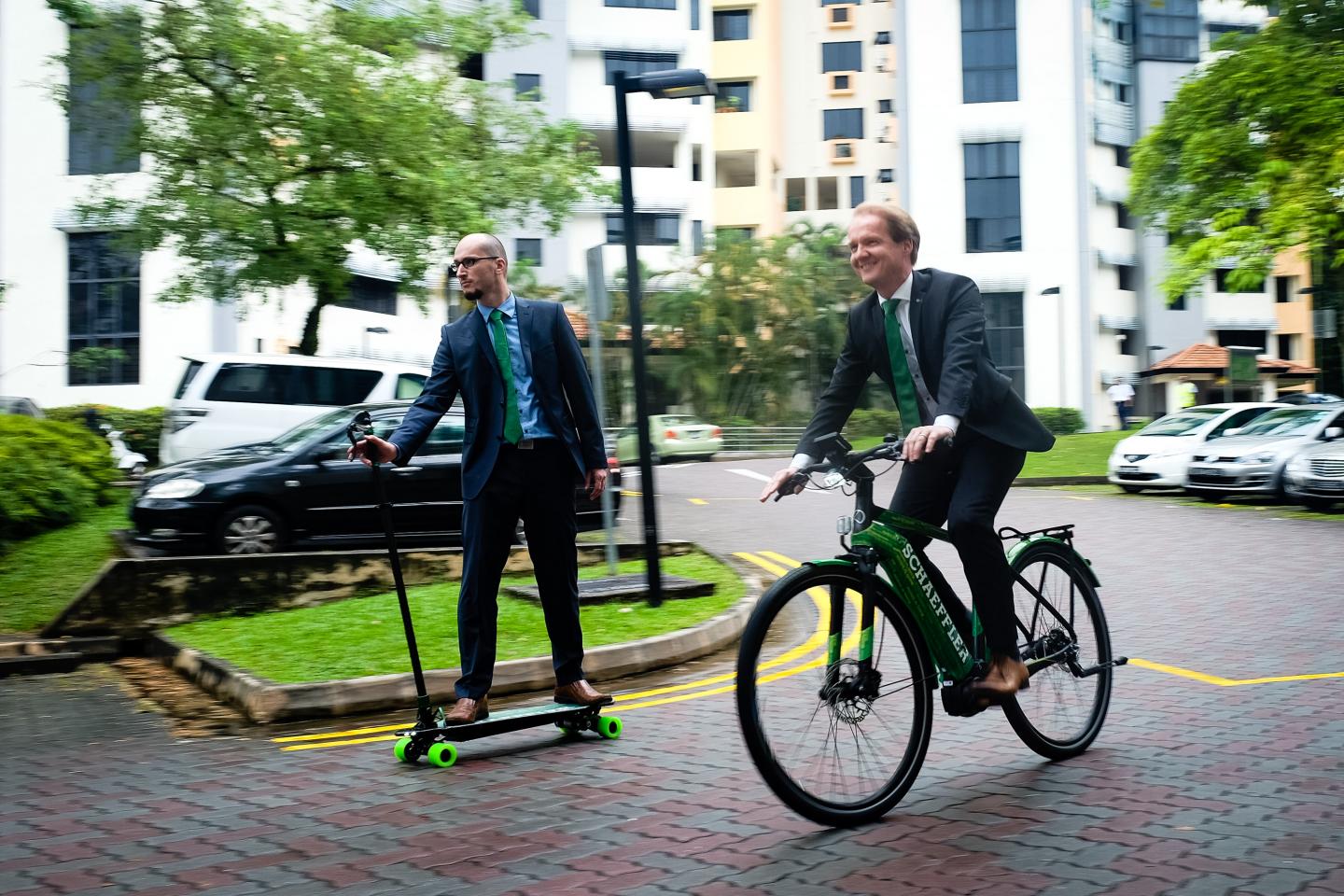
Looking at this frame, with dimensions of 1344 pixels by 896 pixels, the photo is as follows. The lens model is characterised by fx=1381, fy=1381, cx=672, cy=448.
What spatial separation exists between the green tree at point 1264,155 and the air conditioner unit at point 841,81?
29.2 metres

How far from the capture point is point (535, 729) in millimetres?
6254

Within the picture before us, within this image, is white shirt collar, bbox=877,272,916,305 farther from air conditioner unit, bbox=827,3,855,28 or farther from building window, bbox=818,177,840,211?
air conditioner unit, bbox=827,3,855,28

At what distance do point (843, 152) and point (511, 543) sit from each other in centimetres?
5373

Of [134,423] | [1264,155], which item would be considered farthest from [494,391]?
[134,423]

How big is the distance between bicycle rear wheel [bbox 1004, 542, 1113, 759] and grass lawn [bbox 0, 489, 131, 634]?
7.07m

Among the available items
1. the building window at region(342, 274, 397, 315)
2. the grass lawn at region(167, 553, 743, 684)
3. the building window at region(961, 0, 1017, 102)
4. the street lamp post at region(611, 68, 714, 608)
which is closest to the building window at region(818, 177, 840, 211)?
the building window at region(961, 0, 1017, 102)

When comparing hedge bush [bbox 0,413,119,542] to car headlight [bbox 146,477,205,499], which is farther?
car headlight [bbox 146,477,205,499]

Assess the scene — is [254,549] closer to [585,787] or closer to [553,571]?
[553,571]

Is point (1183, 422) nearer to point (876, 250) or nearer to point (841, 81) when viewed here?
point (876, 250)

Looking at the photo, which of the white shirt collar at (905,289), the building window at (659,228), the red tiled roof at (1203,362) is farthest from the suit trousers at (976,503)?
the red tiled roof at (1203,362)

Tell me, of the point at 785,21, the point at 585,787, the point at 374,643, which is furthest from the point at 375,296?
the point at 585,787

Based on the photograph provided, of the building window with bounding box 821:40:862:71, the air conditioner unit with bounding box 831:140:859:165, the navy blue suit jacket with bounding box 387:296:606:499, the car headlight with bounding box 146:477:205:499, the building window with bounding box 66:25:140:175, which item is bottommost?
the car headlight with bounding box 146:477:205:499

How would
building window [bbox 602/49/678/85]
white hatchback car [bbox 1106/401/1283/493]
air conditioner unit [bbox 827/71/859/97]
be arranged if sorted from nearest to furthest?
white hatchback car [bbox 1106/401/1283/493]
building window [bbox 602/49/678/85]
air conditioner unit [bbox 827/71/859/97]

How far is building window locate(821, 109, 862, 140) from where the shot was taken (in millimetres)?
57938
